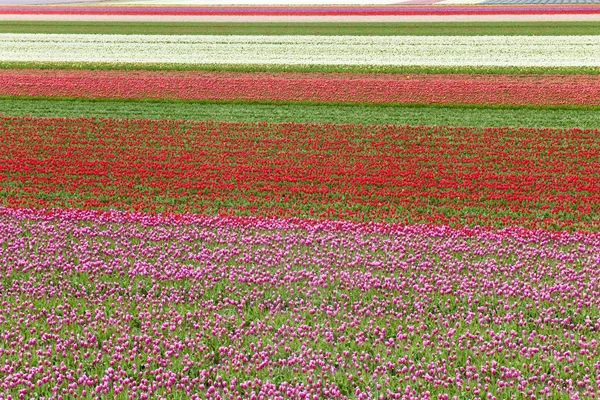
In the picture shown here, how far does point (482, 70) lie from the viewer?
94.8 feet

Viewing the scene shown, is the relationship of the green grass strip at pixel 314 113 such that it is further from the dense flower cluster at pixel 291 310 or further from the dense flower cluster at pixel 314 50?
the dense flower cluster at pixel 291 310

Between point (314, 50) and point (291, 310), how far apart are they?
26.8 meters

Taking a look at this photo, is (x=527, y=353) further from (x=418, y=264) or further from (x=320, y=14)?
(x=320, y=14)

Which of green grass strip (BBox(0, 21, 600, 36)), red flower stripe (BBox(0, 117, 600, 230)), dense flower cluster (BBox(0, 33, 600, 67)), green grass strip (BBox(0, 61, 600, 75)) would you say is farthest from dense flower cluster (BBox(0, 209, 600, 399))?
green grass strip (BBox(0, 21, 600, 36))

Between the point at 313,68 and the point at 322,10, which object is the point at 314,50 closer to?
the point at 313,68

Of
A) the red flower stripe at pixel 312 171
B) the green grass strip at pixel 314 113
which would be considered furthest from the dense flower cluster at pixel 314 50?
the red flower stripe at pixel 312 171

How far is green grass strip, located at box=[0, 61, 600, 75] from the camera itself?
93.6 feet

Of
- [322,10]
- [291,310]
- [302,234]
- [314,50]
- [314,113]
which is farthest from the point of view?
[322,10]

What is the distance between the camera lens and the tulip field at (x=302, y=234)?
8.43 metres

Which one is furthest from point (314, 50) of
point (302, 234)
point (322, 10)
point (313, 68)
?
point (302, 234)

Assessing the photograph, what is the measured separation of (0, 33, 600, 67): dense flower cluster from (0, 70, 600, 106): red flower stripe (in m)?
3.64

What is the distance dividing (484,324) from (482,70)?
70.0ft

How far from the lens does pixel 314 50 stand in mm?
35219

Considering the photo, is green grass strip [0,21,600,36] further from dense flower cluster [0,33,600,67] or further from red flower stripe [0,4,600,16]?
red flower stripe [0,4,600,16]
